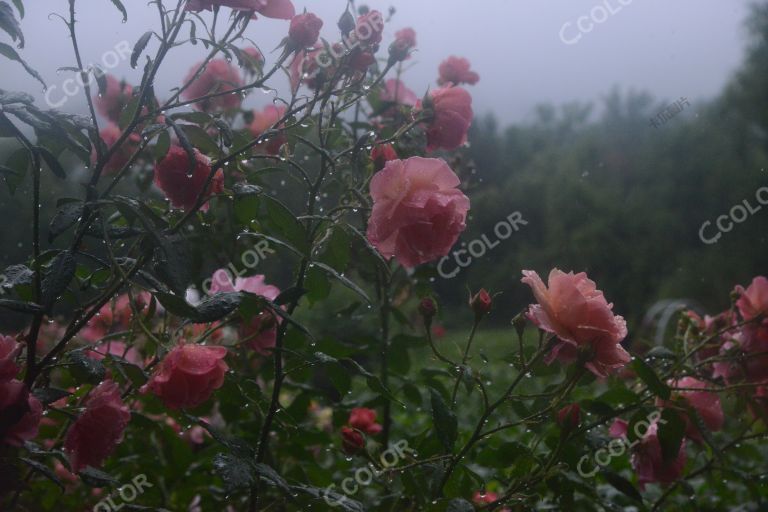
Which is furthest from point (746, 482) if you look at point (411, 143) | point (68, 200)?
point (68, 200)

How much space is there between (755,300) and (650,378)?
21 cm

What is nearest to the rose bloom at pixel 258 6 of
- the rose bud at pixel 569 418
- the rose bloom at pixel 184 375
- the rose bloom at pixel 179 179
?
the rose bloom at pixel 179 179

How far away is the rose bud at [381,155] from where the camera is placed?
2.16ft

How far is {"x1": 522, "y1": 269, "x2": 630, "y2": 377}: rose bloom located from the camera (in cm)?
51

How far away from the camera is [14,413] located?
1.34 feet

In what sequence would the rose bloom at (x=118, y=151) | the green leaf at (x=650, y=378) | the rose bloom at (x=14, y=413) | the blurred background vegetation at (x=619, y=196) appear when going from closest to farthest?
the rose bloom at (x=14, y=413), the green leaf at (x=650, y=378), the rose bloom at (x=118, y=151), the blurred background vegetation at (x=619, y=196)

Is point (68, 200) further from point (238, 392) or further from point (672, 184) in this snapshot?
point (672, 184)

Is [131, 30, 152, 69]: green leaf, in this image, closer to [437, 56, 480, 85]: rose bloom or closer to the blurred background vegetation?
the blurred background vegetation

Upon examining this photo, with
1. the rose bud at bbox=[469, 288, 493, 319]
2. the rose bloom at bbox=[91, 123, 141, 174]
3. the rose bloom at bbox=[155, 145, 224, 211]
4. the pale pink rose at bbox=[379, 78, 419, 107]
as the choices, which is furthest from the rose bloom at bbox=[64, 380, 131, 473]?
the pale pink rose at bbox=[379, 78, 419, 107]

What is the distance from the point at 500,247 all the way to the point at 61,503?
2.57ft

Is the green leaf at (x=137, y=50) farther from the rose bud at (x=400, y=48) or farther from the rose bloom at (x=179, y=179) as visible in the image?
the rose bud at (x=400, y=48)

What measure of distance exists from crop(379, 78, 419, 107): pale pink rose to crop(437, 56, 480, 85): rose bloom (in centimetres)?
5

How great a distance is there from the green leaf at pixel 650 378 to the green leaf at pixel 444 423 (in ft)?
0.56

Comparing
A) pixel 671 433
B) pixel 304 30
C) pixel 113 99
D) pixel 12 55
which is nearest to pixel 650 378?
pixel 671 433
